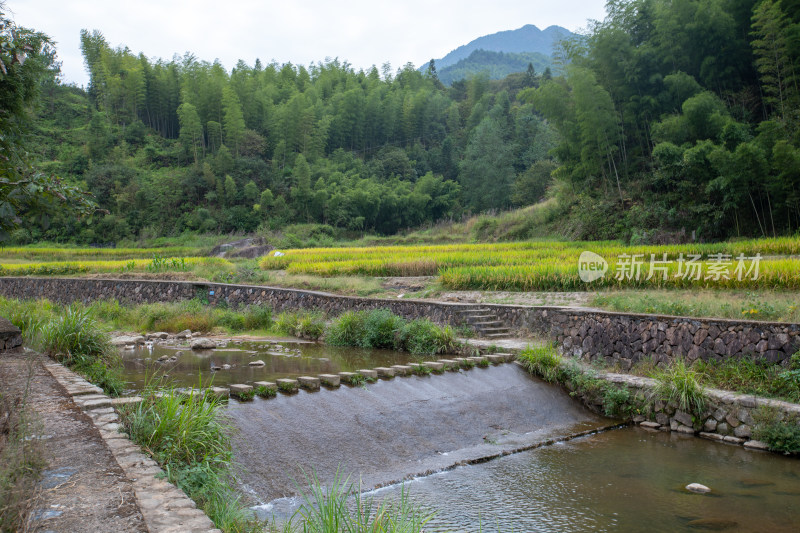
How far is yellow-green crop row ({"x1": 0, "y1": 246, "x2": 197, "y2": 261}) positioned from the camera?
3212 centimetres

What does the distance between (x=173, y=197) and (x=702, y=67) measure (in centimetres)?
3898

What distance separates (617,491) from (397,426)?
262 cm

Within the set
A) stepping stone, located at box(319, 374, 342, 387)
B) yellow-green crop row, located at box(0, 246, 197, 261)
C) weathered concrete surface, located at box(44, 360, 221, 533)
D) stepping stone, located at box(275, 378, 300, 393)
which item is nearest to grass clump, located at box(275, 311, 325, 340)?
stepping stone, located at box(319, 374, 342, 387)

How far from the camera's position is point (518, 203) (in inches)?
1913

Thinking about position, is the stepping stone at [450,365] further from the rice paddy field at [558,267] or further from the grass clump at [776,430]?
the rice paddy field at [558,267]

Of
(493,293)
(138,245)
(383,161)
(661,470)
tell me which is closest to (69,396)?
(661,470)

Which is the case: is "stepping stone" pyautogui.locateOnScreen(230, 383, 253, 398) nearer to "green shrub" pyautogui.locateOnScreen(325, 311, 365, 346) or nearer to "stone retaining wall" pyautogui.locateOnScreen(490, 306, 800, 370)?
"green shrub" pyautogui.locateOnScreen(325, 311, 365, 346)

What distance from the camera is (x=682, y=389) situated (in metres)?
7.72

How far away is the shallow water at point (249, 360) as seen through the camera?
886 cm

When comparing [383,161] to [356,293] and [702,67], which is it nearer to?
[702,67]

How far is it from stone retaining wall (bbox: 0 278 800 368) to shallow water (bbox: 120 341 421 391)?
6.80 ft

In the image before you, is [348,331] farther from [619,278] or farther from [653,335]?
[619,278]

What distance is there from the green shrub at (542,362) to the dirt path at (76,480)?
692cm

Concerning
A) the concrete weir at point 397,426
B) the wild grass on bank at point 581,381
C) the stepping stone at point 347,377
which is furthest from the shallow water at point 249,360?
the wild grass on bank at point 581,381
